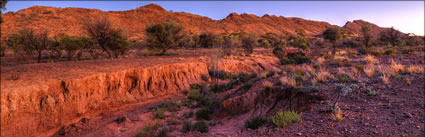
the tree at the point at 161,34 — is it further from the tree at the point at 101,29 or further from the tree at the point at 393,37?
the tree at the point at 393,37

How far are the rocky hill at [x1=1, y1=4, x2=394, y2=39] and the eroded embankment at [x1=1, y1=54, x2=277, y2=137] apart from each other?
71.5ft

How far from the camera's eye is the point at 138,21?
205 feet

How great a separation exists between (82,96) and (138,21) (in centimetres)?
5782

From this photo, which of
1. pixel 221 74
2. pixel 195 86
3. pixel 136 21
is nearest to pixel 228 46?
pixel 221 74

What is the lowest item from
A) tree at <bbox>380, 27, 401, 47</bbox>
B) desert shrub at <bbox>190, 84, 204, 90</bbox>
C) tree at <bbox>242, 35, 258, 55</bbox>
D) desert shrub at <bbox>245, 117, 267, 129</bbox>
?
desert shrub at <bbox>245, 117, 267, 129</bbox>

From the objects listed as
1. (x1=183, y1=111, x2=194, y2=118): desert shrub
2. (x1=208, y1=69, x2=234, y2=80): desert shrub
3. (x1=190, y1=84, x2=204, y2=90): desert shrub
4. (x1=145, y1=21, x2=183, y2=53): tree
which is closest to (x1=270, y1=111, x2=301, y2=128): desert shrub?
(x1=183, y1=111, x2=194, y2=118): desert shrub

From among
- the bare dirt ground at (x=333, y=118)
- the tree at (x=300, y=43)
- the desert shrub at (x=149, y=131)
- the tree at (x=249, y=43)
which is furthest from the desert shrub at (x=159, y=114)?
the tree at (x=300, y=43)

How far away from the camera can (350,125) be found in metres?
4.92

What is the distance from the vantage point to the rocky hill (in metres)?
43.6

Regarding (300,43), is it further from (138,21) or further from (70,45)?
(138,21)

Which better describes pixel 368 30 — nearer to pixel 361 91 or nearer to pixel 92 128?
pixel 361 91

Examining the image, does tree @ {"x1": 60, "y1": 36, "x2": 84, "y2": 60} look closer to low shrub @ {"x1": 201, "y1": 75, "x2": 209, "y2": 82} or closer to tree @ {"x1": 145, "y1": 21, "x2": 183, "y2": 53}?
tree @ {"x1": 145, "y1": 21, "x2": 183, "y2": 53}

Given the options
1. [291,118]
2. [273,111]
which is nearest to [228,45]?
[273,111]

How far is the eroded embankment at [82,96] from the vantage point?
642cm
